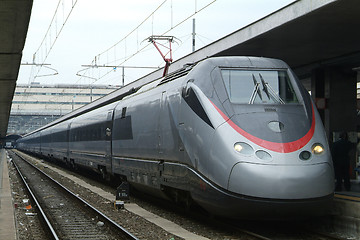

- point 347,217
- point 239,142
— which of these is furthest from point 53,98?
point 239,142

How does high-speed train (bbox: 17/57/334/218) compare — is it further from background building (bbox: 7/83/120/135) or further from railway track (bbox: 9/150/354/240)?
background building (bbox: 7/83/120/135)

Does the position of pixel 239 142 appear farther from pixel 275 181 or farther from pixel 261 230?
pixel 261 230

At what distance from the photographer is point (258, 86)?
31.7 ft

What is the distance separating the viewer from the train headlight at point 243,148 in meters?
8.38

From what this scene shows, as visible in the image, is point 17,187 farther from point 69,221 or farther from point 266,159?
point 266,159

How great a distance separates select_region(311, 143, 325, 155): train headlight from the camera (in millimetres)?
8656

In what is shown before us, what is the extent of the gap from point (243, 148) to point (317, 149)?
51.7 inches

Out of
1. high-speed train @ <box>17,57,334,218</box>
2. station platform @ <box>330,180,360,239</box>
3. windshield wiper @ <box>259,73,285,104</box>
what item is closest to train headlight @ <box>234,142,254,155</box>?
high-speed train @ <box>17,57,334,218</box>

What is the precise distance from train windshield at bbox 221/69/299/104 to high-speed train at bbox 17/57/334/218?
0.02 m

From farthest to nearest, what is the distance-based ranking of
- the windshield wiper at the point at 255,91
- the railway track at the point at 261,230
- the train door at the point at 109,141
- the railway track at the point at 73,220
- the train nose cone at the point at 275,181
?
the train door at the point at 109,141
the railway track at the point at 73,220
the windshield wiper at the point at 255,91
the railway track at the point at 261,230
the train nose cone at the point at 275,181

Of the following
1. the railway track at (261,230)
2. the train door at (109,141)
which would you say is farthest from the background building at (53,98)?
the railway track at (261,230)

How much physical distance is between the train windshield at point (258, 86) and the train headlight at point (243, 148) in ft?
3.40

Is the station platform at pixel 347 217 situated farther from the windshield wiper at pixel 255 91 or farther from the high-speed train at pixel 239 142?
the windshield wiper at pixel 255 91

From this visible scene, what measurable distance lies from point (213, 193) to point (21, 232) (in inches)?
181
